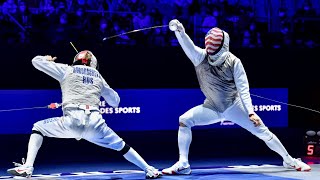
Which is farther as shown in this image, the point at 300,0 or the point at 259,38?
the point at 300,0

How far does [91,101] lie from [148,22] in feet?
13.3

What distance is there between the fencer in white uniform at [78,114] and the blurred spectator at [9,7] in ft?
10.7

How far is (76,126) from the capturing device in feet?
20.0

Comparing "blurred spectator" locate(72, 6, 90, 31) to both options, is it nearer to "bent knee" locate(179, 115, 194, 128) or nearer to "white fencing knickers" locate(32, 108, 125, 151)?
"bent knee" locate(179, 115, 194, 128)

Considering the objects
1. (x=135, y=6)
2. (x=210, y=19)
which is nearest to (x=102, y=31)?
(x=135, y=6)

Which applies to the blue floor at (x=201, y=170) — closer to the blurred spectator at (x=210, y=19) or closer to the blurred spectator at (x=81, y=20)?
the blurred spectator at (x=81, y=20)

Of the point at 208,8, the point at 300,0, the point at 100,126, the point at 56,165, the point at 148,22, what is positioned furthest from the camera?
the point at 300,0

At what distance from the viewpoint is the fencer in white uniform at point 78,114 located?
6098mm

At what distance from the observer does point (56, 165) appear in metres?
8.18

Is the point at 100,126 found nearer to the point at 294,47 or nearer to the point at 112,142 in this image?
the point at 112,142

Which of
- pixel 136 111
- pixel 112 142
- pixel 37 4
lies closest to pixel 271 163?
pixel 136 111

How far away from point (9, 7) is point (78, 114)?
152 inches

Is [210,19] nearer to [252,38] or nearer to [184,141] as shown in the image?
[252,38]

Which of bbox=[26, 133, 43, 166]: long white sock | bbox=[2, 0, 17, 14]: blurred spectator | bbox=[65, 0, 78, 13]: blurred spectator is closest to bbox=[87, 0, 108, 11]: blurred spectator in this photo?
bbox=[65, 0, 78, 13]: blurred spectator
